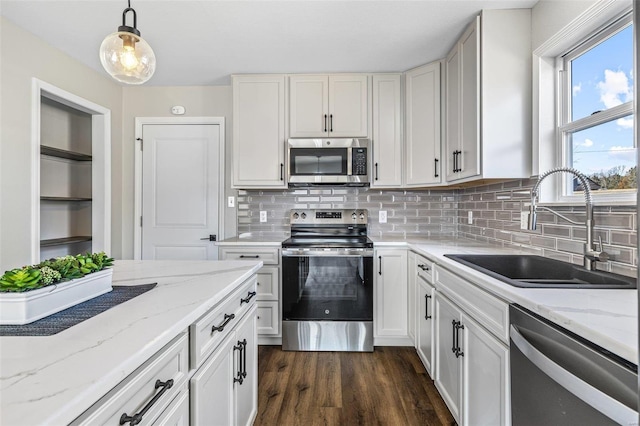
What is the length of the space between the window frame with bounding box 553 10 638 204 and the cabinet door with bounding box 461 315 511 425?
31.9 inches

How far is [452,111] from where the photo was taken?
240 centimetres

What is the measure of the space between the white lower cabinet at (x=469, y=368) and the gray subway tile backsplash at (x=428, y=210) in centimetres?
70

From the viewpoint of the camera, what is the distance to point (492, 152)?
1.95 meters

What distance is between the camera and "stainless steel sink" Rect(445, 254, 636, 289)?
4.18 feet

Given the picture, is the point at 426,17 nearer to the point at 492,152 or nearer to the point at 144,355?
the point at 492,152

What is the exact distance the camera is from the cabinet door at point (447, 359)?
160 cm

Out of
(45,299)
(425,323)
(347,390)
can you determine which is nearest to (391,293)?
(425,323)

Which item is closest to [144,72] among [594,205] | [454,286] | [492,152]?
[454,286]

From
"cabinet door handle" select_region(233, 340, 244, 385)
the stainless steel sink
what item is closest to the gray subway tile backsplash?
the stainless steel sink

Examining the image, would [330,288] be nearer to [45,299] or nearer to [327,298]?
[327,298]

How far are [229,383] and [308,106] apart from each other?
7.50ft

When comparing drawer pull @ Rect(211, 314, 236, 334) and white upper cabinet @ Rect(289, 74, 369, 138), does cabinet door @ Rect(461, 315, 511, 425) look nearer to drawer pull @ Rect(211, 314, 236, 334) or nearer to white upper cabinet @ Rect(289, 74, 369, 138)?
drawer pull @ Rect(211, 314, 236, 334)

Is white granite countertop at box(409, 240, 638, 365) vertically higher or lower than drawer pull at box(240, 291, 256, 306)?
higher

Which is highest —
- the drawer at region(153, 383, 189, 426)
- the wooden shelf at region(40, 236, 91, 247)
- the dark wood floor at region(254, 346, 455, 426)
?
the wooden shelf at region(40, 236, 91, 247)
